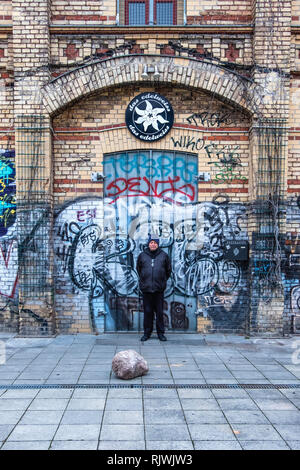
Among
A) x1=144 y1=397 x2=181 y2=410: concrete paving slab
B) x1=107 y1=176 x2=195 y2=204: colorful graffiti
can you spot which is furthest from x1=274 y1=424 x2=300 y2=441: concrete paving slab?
x1=107 y1=176 x2=195 y2=204: colorful graffiti

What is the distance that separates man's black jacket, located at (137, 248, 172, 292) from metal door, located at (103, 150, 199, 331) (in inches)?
16.8

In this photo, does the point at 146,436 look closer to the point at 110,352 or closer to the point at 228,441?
the point at 228,441

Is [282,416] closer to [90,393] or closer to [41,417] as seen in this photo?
[90,393]

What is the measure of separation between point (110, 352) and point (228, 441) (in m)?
3.30

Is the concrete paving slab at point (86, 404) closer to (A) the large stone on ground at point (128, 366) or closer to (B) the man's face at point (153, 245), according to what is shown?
(A) the large stone on ground at point (128, 366)

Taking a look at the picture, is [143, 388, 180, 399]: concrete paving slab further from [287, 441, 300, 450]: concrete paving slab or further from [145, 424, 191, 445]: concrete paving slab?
[287, 441, 300, 450]: concrete paving slab

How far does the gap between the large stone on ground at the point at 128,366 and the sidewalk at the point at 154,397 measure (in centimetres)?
10

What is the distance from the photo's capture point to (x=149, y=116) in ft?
26.6

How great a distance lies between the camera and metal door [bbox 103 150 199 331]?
8227 mm

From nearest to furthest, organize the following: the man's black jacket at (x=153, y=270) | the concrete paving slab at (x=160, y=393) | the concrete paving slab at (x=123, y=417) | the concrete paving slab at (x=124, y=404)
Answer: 1. the concrete paving slab at (x=123, y=417)
2. the concrete paving slab at (x=124, y=404)
3. the concrete paving slab at (x=160, y=393)
4. the man's black jacket at (x=153, y=270)

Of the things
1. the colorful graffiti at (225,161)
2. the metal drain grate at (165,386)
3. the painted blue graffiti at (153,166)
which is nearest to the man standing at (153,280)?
the painted blue graffiti at (153,166)

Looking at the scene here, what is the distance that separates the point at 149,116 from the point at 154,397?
5122 millimetres

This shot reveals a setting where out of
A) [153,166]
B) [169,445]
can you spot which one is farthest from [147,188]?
[169,445]

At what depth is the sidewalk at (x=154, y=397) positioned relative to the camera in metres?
4.06
